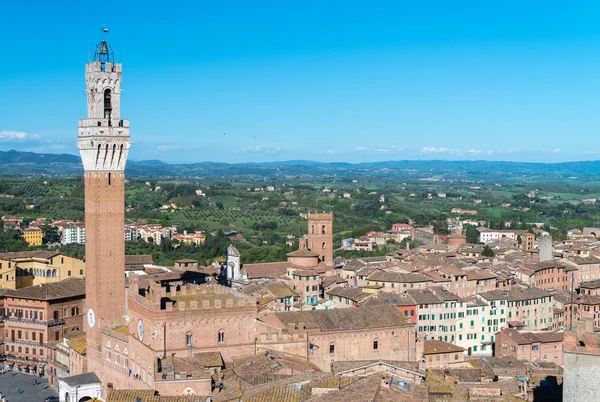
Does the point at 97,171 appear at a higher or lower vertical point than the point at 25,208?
higher

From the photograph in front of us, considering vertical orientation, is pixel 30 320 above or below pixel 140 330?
below

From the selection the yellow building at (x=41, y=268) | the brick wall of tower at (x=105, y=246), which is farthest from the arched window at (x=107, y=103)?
the yellow building at (x=41, y=268)

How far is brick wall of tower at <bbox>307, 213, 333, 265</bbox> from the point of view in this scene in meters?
74.2

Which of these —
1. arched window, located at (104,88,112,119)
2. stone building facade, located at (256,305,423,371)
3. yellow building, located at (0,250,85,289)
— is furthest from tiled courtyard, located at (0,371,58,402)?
arched window, located at (104,88,112,119)

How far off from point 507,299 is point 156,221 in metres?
87.1

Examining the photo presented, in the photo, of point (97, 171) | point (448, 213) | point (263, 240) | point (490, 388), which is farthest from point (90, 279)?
point (448, 213)

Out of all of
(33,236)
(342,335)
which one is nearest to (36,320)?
(342,335)

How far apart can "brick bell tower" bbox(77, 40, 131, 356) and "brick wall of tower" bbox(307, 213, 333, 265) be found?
1166 inches

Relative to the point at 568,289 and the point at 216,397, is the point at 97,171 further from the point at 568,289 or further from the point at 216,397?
the point at 568,289

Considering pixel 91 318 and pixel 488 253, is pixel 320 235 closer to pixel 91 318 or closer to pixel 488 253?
pixel 488 253

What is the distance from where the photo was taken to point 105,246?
46.1m

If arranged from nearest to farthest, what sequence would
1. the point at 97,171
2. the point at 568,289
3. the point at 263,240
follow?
the point at 97,171 < the point at 568,289 < the point at 263,240

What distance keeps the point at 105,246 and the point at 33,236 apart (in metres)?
66.7

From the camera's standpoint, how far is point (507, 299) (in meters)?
60.1
